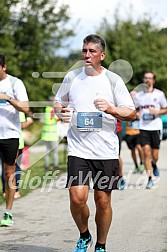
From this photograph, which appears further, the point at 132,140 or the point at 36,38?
the point at 36,38

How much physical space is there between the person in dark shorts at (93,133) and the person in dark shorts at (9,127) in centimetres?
190

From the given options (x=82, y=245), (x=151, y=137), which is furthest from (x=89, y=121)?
(x=151, y=137)

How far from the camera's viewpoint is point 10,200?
842 centimetres

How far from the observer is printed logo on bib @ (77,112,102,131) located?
633cm

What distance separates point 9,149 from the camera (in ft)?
27.4

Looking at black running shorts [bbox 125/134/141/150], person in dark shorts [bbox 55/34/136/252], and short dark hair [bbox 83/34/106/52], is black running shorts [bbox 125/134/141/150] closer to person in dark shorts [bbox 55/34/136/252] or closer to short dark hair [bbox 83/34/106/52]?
person in dark shorts [bbox 55/34/136/252]

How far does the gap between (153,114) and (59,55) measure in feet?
56.7

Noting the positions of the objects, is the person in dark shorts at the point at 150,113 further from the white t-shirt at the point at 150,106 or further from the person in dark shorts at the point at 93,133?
the person in dark shorts at the point at 93,133

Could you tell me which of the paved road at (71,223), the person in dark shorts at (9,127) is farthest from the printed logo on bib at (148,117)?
the person in dark shorts at (9,127)

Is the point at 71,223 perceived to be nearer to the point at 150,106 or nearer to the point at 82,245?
the point at 82,245

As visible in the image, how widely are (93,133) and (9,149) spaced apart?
2.23m

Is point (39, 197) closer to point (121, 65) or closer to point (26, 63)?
point (121, 65)

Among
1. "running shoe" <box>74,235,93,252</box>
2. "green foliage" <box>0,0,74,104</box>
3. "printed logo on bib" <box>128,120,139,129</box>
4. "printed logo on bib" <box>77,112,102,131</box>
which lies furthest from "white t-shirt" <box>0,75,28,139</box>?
"green foliage" <box>0,0,74,104</box>

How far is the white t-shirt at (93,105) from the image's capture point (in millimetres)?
6309
